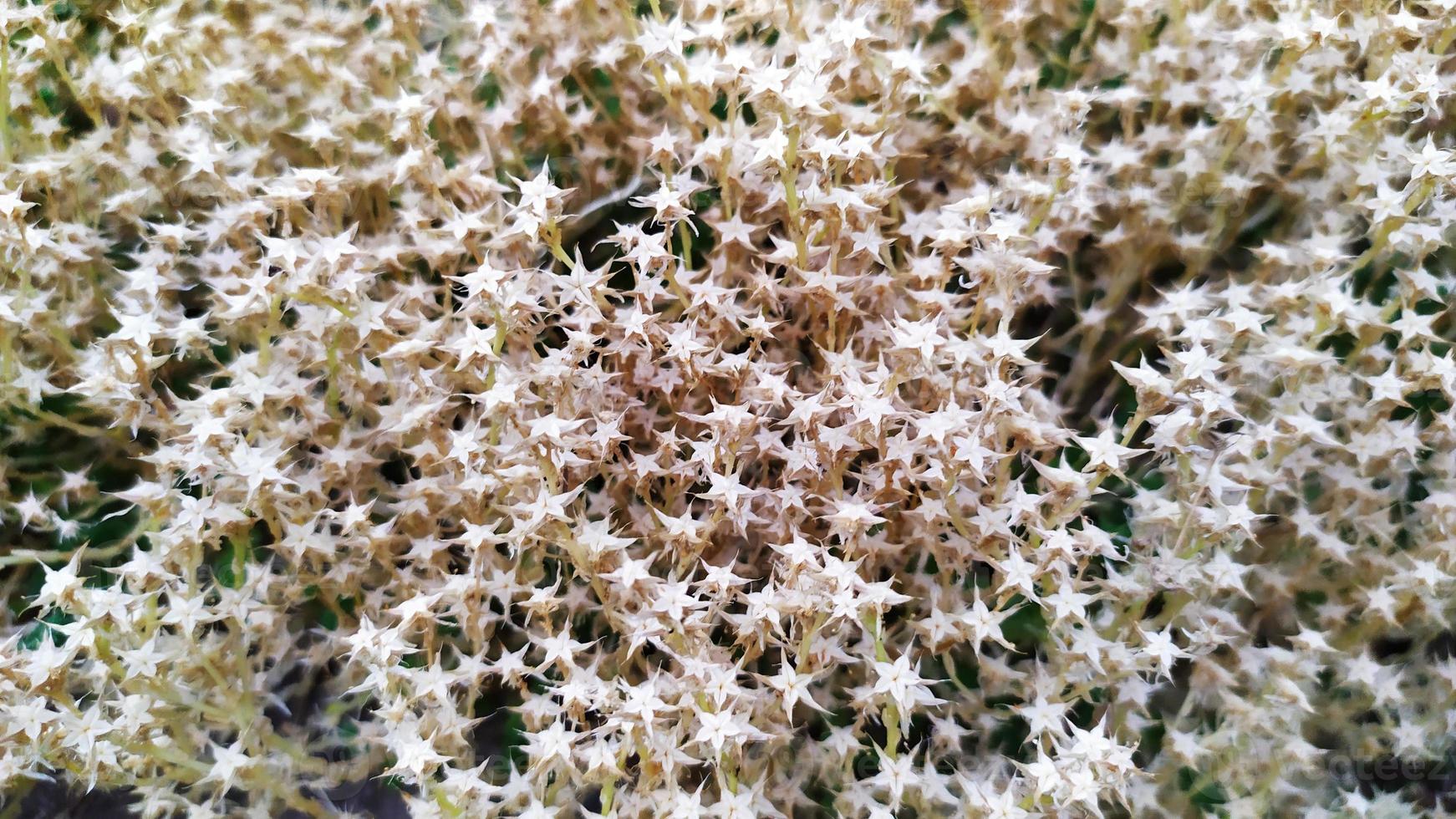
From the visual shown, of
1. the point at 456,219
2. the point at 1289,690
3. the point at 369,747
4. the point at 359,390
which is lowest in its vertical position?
the point at 369,747

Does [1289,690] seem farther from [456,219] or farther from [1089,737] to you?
[456,219]

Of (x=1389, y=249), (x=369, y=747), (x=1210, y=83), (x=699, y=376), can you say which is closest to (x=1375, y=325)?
(x=1389, y=249)

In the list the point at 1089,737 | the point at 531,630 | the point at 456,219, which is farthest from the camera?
the point at 531,630

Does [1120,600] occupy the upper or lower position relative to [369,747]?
upper

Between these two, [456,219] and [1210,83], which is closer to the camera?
[456,219]

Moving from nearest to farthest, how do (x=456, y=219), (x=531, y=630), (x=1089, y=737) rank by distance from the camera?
(x=1089, y=737) → (x=456, y=219) → (x=531, y=630)

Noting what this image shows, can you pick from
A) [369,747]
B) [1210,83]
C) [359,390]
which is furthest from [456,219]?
[1210,83]
